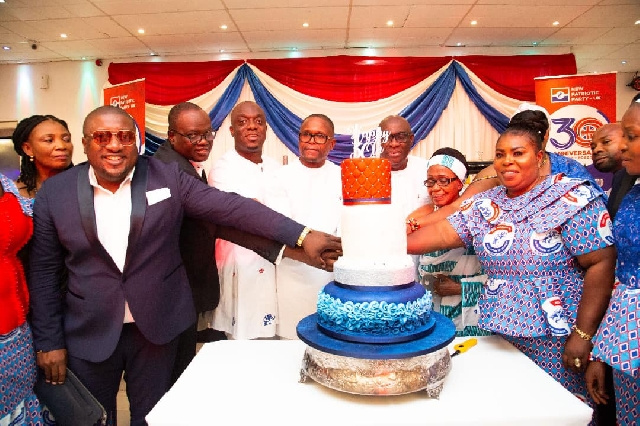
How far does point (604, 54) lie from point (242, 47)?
21.2 feet

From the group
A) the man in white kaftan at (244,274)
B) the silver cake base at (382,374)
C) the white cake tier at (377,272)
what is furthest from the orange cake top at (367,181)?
the man in white kaftan at (244,274)

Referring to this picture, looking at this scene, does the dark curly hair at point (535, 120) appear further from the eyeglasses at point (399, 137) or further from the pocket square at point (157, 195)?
the pocket square at point (157, 195)

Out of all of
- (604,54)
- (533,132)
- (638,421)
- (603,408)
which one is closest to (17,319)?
(533,132)

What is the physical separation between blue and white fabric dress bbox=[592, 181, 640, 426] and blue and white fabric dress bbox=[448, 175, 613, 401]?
8cm

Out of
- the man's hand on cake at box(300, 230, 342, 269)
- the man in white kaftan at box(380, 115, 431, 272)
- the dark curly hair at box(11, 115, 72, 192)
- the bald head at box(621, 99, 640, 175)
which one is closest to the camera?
the bald head at box(621, 99, 640, 175)

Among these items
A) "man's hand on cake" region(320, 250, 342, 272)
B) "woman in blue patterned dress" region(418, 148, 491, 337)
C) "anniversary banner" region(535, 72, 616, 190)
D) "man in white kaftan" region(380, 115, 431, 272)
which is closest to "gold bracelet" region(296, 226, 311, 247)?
"man's hand on cake" region(320, 250, 342, 272)

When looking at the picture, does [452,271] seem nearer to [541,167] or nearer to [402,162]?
[541,167]

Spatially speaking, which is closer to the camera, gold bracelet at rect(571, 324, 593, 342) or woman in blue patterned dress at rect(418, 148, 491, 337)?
gold bracelet at rect(571, 324, 593, 342)

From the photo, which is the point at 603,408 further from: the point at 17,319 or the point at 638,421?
the point at 17,319

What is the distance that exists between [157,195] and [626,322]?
1.87 m

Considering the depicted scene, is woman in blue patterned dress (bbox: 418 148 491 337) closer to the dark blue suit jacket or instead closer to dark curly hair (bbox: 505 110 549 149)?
dark curly hair (bbox: 505 110 549 149)

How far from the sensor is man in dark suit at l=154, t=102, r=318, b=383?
8.22 feet

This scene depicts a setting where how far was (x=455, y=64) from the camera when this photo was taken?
752 centimetres

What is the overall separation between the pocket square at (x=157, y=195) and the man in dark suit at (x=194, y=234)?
30 cm
